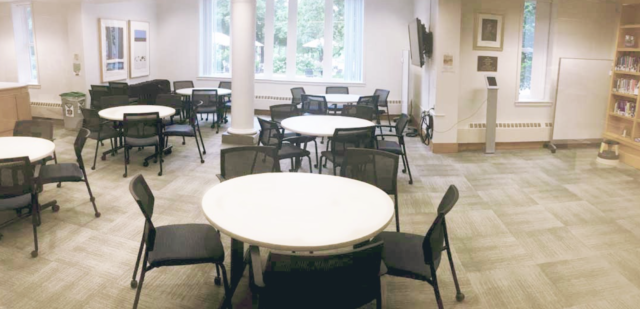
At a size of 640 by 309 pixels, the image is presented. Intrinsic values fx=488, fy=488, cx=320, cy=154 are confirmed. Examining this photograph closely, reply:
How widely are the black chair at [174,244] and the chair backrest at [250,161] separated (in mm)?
757

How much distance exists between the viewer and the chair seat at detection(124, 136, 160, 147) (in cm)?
605

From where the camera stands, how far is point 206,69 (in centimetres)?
1150

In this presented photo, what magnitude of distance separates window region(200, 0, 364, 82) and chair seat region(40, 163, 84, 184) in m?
6.93

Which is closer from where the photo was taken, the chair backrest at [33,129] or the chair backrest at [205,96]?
the chair backrest at [33,129]

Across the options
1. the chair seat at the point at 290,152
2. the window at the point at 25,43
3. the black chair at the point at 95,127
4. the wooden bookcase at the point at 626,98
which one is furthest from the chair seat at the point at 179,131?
the wooden bookcase at the point at 626,98

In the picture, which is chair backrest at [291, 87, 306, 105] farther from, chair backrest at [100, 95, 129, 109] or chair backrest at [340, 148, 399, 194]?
chair backrest at [340, 148, 399, 194]

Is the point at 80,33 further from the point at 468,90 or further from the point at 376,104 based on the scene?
the point at 468,90

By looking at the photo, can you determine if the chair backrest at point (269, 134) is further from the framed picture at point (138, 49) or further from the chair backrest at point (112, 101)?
the framed picture at point (138, 49)

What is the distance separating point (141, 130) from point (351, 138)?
2702 millimetres

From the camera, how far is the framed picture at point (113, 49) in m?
9.27

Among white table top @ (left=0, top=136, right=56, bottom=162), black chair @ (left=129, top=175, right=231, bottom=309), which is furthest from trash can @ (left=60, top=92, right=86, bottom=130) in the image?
black chair @ (left=129, top=175, right=231, bottom=309)

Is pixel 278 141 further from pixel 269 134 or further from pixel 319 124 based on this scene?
pixel 319 124

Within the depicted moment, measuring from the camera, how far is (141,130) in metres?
6.07

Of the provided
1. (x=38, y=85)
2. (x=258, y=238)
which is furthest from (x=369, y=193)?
(x=38, y=85)
